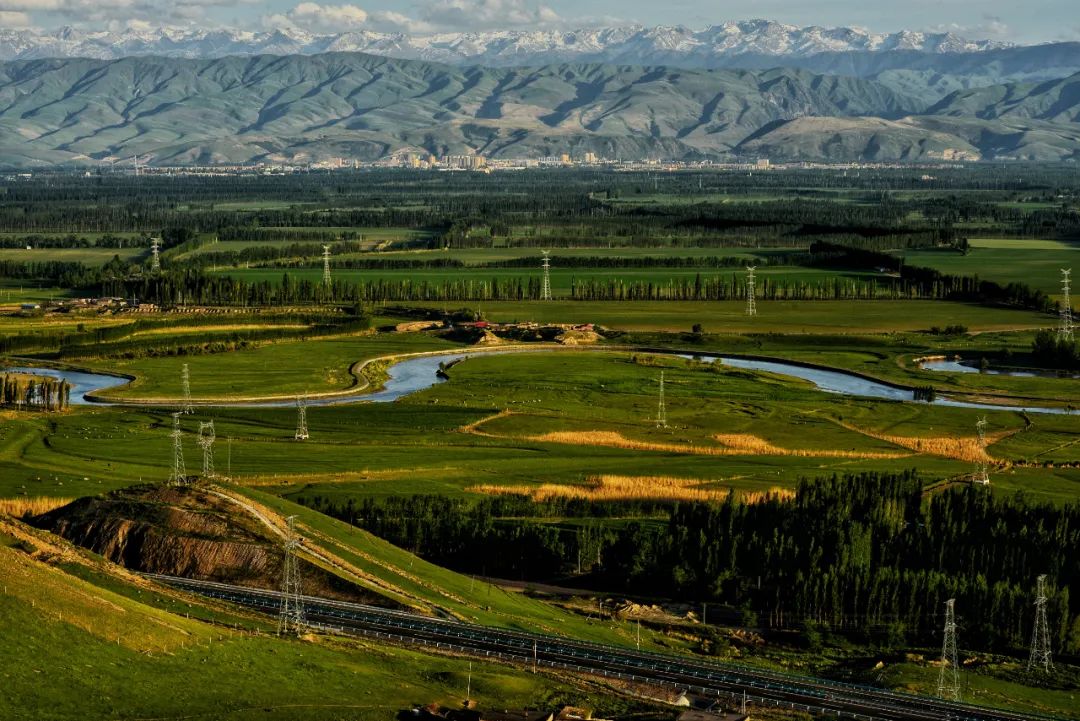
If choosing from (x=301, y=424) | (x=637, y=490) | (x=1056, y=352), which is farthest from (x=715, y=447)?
(x=1056, y=352)

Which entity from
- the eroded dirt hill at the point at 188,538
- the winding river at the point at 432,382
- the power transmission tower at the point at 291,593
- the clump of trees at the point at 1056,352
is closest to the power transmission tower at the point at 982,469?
the winding river at the point at 432,382

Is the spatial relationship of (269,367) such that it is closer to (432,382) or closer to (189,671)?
(432,382)

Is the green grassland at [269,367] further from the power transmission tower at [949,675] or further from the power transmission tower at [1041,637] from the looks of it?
the power transmission tower at [949,675]

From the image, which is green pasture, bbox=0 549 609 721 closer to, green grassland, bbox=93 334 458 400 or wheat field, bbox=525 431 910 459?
wheat field, bbox=525 431 910 459

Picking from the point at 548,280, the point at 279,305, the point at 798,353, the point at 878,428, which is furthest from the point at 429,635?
the point at 548,280

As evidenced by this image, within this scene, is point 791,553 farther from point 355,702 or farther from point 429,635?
point 355,702

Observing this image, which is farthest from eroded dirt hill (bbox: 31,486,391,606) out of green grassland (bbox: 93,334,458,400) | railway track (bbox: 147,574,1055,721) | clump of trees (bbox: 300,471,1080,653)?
green grassland (bbox: 93,334,458,400)
